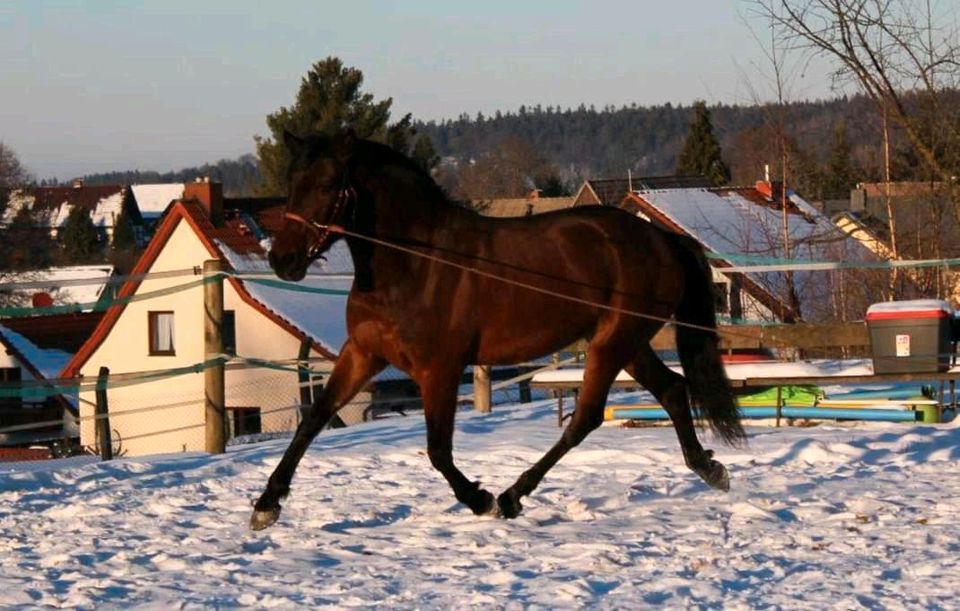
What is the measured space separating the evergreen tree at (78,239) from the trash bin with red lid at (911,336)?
74799 millimetres

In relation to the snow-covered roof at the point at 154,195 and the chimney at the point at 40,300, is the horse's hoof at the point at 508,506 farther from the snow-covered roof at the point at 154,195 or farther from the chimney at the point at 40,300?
the snow-covered roof at the point at 154,195

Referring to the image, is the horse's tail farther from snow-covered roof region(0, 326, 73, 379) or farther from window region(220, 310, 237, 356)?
snow-covered roof region(0, 326, 73, 379)

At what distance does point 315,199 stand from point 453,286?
777 millimetres

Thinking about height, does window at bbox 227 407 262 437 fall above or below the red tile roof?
below

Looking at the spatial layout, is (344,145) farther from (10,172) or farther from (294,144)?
(10,172)

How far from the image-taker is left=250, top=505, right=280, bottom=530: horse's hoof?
697 cm

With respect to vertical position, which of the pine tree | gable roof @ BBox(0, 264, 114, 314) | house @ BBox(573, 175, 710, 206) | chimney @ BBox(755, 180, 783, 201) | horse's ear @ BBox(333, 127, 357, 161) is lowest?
horse's ear @ BBox(333, 127, 357, 161)

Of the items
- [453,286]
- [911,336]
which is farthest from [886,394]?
[453,286]


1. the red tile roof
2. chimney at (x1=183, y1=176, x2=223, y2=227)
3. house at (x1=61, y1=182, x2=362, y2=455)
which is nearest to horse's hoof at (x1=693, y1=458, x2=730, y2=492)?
house at (x1=61, y1=182, x2=362, y2=455)

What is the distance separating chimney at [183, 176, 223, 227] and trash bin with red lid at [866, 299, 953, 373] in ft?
88.3

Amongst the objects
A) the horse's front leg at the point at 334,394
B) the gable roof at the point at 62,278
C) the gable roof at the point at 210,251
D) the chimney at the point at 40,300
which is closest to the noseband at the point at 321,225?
the horse's front leg at the point at 334,394

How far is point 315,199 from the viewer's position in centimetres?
703

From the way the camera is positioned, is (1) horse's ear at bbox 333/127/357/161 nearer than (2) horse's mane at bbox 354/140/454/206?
Yes

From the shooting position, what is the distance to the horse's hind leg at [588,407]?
24.3ft
